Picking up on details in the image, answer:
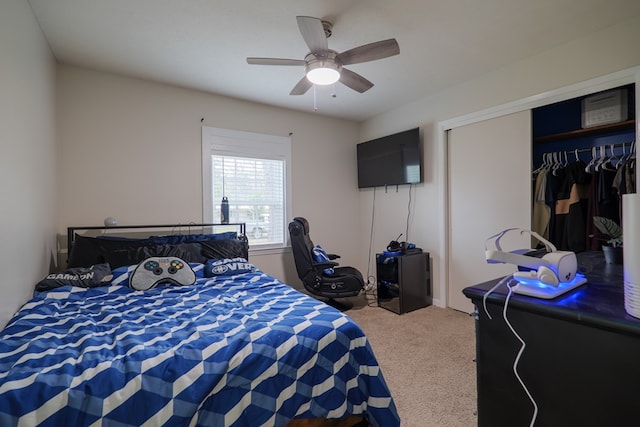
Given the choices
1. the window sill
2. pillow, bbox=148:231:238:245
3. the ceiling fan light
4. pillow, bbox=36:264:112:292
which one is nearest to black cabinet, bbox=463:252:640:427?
the ceiling fan light

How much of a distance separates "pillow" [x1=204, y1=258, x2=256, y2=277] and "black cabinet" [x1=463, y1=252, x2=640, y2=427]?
198 cm

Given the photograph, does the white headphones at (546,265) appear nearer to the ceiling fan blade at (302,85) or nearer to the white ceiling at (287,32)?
the white ceiling at (287,32)

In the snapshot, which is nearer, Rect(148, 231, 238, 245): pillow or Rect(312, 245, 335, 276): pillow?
Rect(148, 231, 238, 245): pillow

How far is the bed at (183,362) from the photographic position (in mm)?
997

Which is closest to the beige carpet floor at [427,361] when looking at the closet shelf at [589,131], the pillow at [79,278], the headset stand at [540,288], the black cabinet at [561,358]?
the black cabinet at [561,358]

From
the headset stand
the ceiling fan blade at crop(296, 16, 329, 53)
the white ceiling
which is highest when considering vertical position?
the white ceiling

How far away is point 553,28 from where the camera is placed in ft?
7.41

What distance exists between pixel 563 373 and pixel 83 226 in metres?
3.52

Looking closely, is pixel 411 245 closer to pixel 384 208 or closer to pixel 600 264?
pixel 384 208

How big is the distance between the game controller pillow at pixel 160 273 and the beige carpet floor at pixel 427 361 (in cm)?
A: 167

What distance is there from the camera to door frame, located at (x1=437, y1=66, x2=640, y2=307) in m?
2.20

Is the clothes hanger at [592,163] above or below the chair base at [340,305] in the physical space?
above

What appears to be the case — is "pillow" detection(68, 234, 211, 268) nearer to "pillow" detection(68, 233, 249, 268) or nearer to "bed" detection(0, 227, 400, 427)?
"pillow" detection(68, 233, 249, 268)

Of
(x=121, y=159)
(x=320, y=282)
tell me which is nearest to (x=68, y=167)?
(x=121, y=159)
